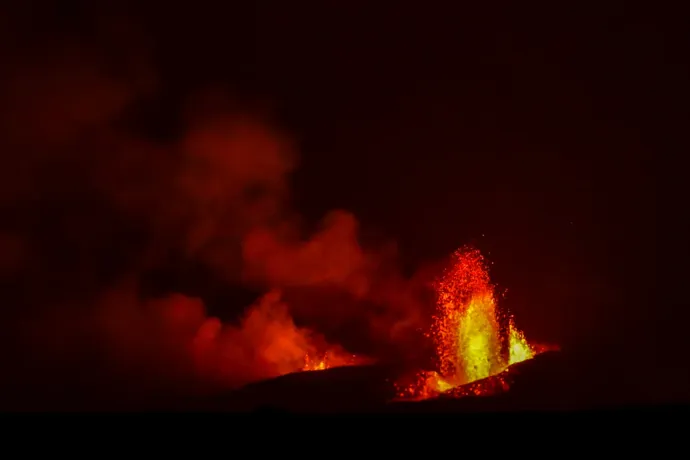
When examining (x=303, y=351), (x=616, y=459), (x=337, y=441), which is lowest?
(x=616, y=459)

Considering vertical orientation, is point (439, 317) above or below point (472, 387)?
above

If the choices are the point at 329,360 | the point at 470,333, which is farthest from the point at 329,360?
the point at 470,333

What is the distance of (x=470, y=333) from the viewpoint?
1179 inches

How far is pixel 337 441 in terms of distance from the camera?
660cm

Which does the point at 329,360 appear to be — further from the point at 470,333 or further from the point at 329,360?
the point at 470,333

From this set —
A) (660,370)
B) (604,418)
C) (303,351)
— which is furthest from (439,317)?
(604,418)

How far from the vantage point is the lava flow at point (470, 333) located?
28.3 m

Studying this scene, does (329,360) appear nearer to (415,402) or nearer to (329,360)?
(329,360)

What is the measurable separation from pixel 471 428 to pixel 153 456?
10.3ft

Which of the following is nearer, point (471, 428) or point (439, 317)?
point (471, 428)

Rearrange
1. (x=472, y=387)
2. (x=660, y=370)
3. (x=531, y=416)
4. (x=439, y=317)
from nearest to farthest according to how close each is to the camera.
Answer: (x=531, y=416)
(x=472, y=387)
(x=660, y=370)
(x=439, y=317)

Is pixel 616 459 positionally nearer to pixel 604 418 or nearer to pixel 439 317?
pixel 604 418

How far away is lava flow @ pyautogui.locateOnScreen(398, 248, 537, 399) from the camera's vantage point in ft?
92.8

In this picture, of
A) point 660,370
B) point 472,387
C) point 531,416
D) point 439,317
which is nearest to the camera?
point 531,416
